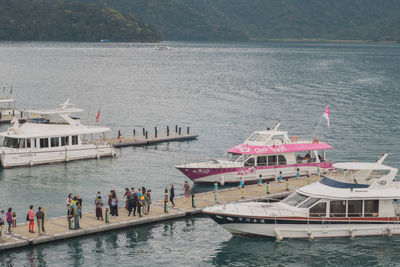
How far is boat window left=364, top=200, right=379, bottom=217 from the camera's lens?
141 feet

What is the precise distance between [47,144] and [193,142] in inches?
904

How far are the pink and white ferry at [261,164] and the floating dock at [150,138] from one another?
21.4m

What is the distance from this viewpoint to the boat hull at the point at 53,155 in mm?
65062

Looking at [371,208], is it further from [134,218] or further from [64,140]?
[64,140]

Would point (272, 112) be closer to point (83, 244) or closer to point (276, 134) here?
point (276, 134)

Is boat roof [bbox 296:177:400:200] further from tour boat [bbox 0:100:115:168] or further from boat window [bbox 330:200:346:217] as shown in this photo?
tour boat [bbox 0:100:115:168]

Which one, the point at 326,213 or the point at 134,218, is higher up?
the point at 326,213

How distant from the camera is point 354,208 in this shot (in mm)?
42844

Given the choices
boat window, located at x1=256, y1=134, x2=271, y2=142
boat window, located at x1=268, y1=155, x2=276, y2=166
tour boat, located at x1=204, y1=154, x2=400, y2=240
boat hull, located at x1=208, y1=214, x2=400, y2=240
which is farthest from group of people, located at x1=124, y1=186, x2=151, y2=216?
boat window, located at x1=256, y1=134, x2=271, y2=142

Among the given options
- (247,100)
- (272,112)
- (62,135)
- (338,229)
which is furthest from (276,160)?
(247,100)

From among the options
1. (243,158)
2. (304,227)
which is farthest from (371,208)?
(243,158)

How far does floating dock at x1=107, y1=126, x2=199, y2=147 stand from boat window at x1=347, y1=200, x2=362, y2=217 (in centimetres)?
4069

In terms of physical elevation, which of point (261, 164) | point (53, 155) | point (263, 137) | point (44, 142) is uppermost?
point (263, 137)

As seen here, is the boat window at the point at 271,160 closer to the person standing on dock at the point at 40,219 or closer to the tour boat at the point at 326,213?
the tour boat at the point at 326,213
